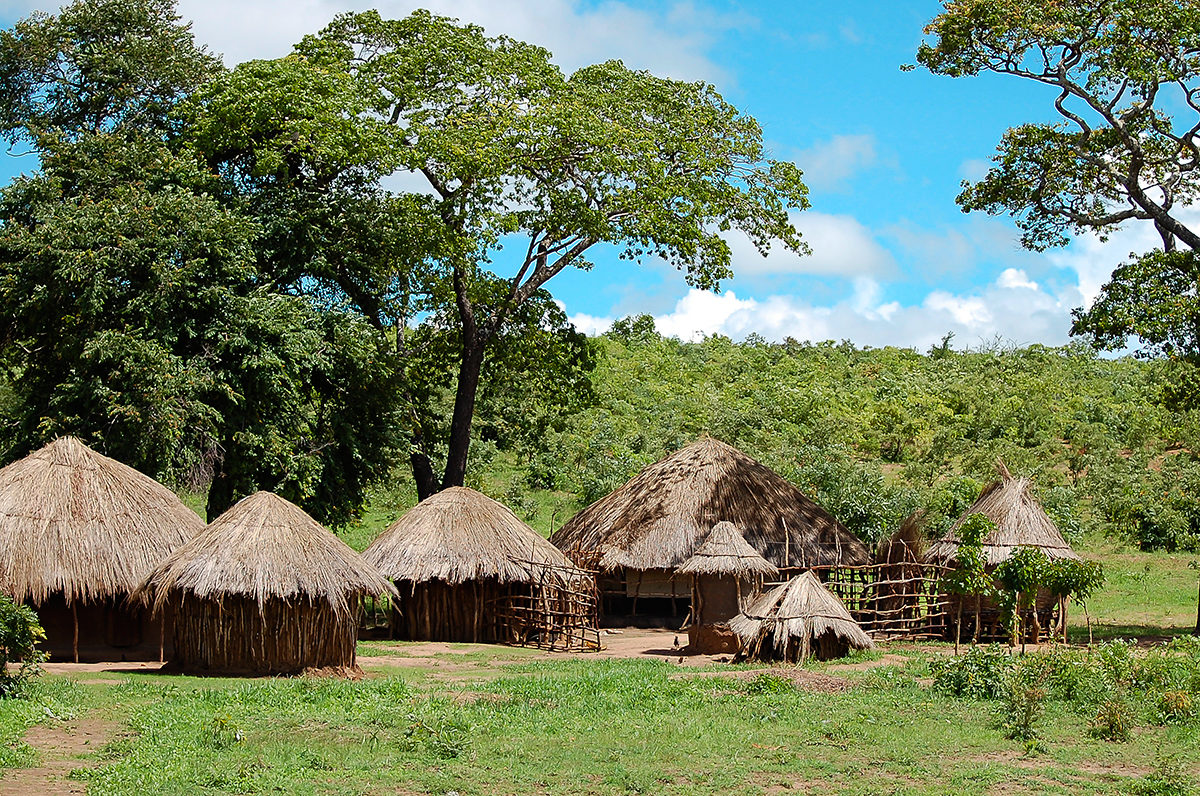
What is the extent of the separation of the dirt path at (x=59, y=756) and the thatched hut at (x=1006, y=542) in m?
13.4

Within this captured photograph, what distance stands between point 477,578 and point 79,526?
6437mm

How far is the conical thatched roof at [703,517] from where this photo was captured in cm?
2394

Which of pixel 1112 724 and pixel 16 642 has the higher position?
pixel 16 642

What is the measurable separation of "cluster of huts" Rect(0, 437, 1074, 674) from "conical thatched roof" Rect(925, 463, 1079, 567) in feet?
0.12

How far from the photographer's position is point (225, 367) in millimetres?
21953

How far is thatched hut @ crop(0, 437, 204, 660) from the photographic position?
17172 mm

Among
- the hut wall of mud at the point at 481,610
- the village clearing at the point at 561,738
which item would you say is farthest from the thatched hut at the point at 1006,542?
the hut wall of mud at the point at 481,610

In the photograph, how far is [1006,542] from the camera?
21.0m

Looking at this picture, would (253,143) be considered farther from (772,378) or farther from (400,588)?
(772,378)

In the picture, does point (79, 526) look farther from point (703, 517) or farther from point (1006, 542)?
point (1006, 542)

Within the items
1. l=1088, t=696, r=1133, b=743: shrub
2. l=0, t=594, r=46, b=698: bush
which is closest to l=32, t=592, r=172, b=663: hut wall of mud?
l=0, t=594, r=46, b=698: bush

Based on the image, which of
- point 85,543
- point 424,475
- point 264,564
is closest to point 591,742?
point 264,564

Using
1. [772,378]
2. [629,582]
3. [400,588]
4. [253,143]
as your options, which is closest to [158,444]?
[400,588]

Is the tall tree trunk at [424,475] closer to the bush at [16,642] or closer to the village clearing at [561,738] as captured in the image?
the village clearing at [561,738]
